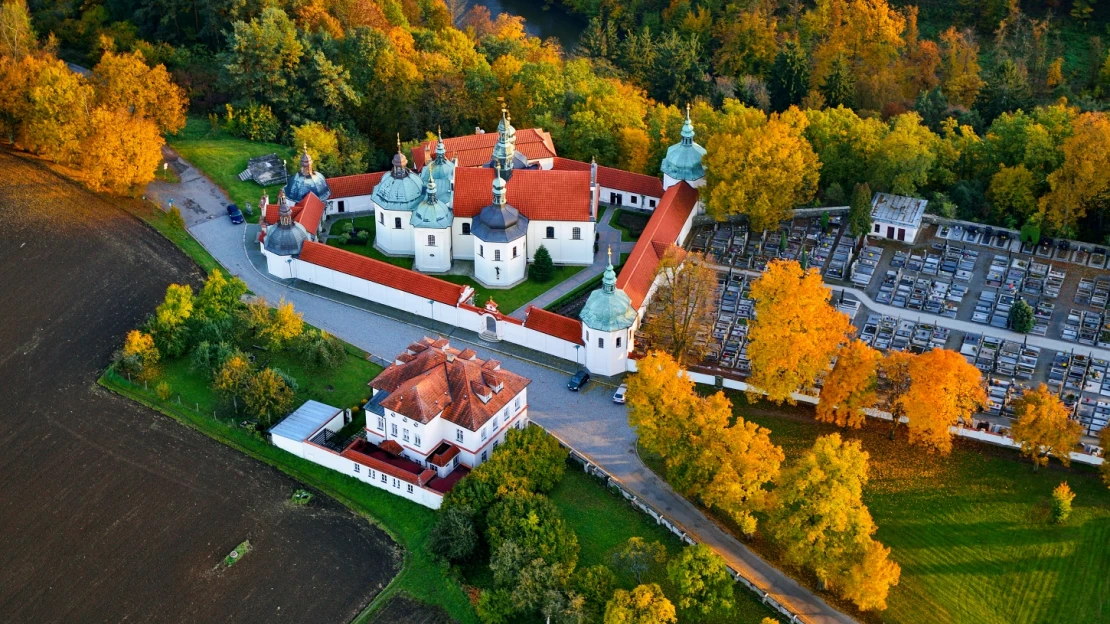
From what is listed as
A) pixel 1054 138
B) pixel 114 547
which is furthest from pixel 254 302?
pixel 1054 138

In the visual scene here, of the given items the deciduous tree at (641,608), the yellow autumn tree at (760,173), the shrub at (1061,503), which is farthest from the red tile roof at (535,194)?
the shrub at (1061,503)

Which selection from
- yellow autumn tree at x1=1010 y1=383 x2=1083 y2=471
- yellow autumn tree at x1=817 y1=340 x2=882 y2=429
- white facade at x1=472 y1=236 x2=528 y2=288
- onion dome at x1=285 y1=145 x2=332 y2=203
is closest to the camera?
yellow autumn tree at x1=1010 y1=383 x2=1083 y2=471

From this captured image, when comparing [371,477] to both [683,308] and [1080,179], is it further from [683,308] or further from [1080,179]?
[1080,179]

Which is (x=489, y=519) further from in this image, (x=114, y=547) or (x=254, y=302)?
(x=254, y=302)

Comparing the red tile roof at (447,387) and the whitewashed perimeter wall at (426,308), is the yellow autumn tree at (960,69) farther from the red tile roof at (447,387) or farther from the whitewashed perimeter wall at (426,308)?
the red tile roof at (447,387)

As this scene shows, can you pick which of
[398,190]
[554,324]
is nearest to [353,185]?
[398,190]

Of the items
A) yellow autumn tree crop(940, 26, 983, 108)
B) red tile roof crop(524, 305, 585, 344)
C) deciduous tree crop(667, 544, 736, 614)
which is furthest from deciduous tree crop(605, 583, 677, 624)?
yellow autumn tree crop(940, 26, 983, 108)

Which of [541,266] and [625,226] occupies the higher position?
[625,226]

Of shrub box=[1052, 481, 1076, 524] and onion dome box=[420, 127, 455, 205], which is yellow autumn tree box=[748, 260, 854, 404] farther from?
onion dome box=[420, 127, 455, 205]
